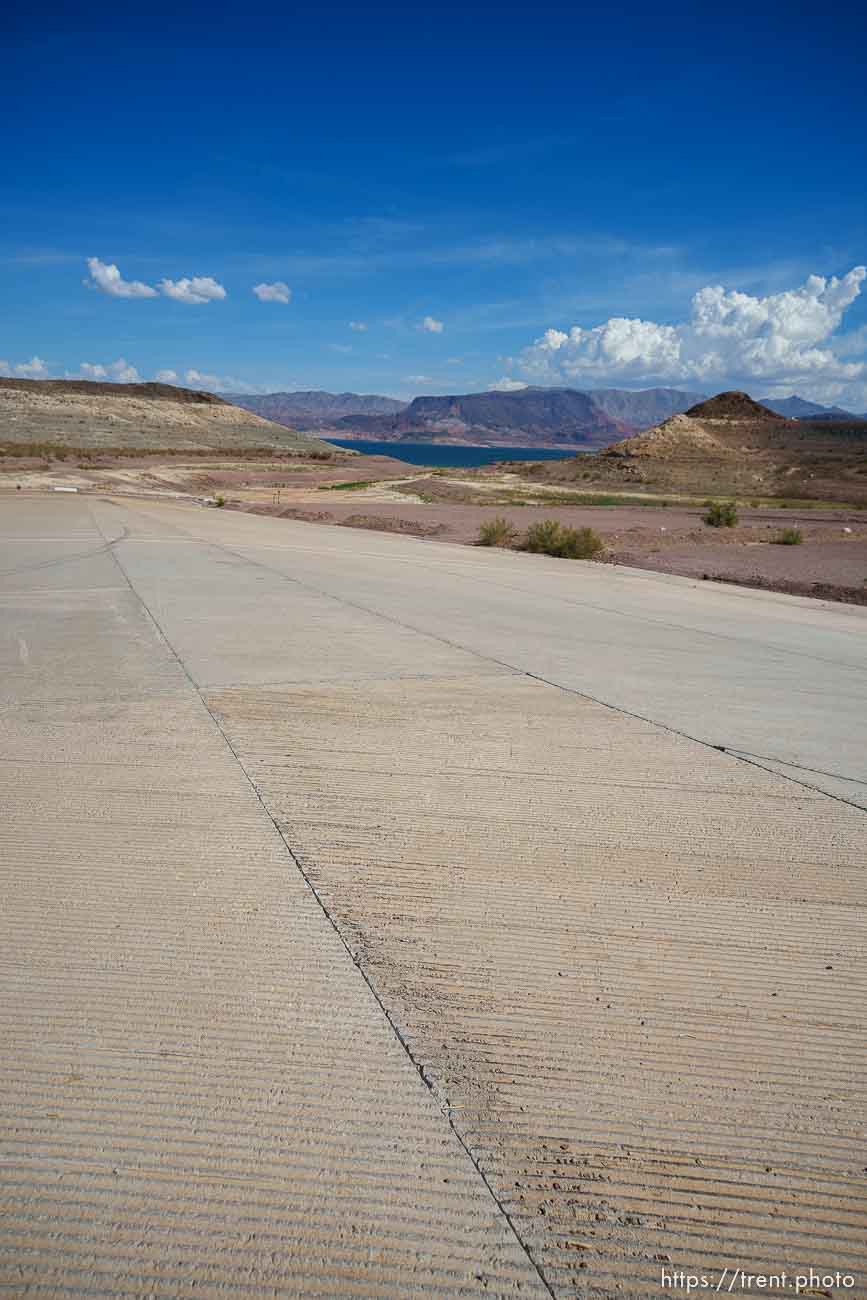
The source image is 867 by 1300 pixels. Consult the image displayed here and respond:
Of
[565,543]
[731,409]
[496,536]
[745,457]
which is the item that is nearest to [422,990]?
[565,543]

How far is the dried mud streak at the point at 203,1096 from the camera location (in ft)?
8.18

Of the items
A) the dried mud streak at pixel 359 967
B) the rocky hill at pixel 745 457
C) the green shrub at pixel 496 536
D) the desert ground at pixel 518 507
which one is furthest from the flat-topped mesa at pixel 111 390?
the dried mud streak at pixel 359 967

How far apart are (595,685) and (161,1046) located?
6.68 meters

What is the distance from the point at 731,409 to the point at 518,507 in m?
73.0

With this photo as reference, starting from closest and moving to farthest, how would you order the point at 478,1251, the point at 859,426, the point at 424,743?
the point at 478,1251, the point at 424,743, the point at 859,426

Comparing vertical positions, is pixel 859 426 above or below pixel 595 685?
above

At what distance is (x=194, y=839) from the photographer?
197 inches

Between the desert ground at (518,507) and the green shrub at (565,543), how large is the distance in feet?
2.68

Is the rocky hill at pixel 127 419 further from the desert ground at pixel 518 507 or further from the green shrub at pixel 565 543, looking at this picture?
the green shrub at pixel 565 543

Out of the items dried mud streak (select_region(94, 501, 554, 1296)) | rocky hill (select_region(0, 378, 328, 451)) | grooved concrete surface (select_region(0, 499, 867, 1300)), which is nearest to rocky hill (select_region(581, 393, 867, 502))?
rocky hill (select_region(0, 378, 328, 451))

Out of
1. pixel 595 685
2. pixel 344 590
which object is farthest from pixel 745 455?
pixel 595 685

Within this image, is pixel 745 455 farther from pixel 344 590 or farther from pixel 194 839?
pixel 194 839

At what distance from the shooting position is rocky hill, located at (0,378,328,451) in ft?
352

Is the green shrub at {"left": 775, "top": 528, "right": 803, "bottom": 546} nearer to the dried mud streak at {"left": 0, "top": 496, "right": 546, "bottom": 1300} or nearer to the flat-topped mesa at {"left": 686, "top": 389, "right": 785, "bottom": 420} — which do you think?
the dried mud streak at {"left": 0, "top": 496, "right": 546, "bottom": 1300}
